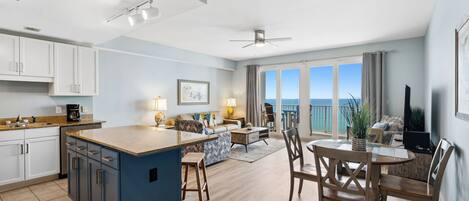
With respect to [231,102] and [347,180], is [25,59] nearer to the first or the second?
[347,180]

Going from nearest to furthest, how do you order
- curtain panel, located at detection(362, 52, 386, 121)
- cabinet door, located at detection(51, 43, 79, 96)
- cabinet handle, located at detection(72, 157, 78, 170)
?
cabinet handle, located at detection(72, 157, 78, 170), cabinet door, located at detection(51, 43, 79, 96), curtain panel, located at detection(362, 52, 386, 121)

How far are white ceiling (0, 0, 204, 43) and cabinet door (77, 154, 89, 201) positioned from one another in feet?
5.91

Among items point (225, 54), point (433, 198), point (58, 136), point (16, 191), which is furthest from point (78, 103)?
point (433, 198)

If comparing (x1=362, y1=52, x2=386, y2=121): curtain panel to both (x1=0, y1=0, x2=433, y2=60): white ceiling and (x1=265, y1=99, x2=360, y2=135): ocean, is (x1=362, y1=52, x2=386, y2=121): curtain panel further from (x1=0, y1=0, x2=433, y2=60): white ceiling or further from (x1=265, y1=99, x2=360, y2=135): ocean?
(x1=265, y1=99, x2=360, y2=135): ocean

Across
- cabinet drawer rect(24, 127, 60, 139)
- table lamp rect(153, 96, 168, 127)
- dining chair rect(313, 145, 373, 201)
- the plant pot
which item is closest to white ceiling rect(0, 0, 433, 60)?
table lamp rect(153, 96, 168, 127)

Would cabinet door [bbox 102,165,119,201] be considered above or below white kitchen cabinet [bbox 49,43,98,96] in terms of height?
below

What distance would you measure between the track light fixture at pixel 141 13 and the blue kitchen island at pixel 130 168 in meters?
1.38

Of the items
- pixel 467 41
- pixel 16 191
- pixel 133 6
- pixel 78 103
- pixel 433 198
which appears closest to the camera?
pixel 467 41

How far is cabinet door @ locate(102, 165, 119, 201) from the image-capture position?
6.33 ft

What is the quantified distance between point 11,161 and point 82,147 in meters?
1.76

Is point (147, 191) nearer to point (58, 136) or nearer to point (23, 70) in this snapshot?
point (58, 136)

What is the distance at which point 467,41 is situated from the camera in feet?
5.35

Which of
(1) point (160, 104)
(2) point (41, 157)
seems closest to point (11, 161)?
(2) point (41, 157)

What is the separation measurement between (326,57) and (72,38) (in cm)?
580
